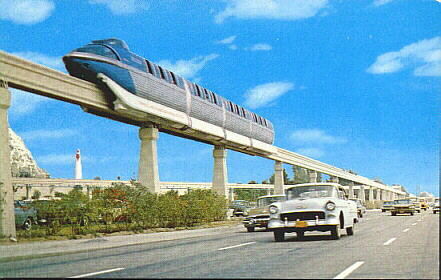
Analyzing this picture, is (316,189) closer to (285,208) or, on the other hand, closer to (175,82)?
(285,208)

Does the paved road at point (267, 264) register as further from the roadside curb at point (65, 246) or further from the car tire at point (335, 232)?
the car tire at point (335, 232)

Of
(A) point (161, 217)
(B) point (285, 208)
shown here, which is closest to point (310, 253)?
(B) point (285, 208)

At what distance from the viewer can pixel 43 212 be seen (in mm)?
21375

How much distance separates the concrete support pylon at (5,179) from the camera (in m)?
20.1

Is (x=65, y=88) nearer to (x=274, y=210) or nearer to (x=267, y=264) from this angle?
(x=274, y=210)

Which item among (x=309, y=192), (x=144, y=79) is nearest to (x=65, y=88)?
(x=144, y=79)

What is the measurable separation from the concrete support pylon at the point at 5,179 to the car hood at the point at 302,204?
31.7 feet

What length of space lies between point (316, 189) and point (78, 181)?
4033 cm

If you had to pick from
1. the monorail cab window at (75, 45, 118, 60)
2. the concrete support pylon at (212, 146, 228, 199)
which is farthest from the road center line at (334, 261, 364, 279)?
the concrete support pylon at (212, 146, 228, 199)

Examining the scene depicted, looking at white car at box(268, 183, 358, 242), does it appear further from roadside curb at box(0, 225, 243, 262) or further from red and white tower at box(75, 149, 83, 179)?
red and white tower at box(75, 149, 83, 179)

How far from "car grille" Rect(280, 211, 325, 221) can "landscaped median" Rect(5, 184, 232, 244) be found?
818 centimetres

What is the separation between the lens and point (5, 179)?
20750 millimetres

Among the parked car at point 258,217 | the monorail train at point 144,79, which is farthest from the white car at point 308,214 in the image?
the monorail train at point 144,79

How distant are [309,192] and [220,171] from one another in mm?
28591
